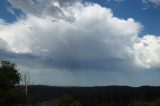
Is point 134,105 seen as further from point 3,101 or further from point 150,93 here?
point 150,93

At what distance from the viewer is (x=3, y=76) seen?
83438 millimetres

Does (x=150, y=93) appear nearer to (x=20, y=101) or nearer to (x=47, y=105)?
(x=20, y=101)

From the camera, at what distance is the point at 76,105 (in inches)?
3063

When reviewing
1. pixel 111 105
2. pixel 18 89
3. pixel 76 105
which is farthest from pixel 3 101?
pixel 111 105

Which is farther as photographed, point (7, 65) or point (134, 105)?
point (134, 105)

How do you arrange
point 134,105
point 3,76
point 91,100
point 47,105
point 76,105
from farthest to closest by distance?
point 91,100, point 134,105, point 3,76, point 76,105, point 47,105

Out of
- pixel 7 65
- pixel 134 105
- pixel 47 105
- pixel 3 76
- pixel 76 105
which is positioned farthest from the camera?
pixel 134 105

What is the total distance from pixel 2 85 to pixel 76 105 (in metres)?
18.7

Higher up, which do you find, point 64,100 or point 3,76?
point 3,76

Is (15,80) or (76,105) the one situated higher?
(15,80)

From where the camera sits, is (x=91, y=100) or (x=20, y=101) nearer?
(x=20, y=101)

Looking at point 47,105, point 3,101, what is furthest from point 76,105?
point 3,101

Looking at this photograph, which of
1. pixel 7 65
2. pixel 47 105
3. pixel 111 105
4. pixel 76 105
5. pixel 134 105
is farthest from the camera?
pixel 111 105

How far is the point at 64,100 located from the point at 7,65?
16195mm
